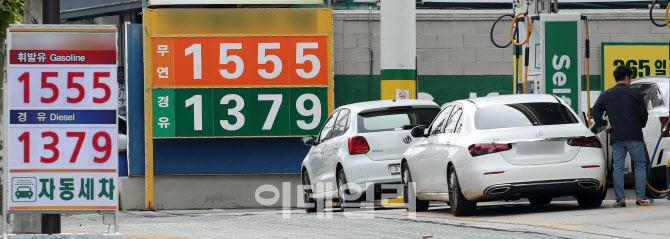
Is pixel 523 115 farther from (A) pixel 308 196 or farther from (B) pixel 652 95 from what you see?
(A) pixel 308 196

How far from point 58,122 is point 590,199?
22.3ft

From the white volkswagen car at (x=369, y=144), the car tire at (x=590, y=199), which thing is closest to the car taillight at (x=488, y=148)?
the car tire at (x=590, y=199)

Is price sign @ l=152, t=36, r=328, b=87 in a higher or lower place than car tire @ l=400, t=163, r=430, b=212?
higher

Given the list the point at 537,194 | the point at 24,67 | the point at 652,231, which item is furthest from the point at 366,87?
the point at 24,67

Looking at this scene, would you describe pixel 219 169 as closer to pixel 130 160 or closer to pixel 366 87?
pixel 130 160

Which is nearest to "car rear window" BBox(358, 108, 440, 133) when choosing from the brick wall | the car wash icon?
the brick wall

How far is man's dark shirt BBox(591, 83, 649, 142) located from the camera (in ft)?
46.0

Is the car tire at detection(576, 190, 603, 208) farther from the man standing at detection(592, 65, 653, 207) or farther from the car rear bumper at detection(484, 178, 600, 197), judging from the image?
the car rear bumper at detection(484, 178, 600, 197)

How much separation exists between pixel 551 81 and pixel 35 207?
8708 millimetres

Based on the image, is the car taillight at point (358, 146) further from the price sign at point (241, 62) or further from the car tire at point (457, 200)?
the price sign at point (241, 62)

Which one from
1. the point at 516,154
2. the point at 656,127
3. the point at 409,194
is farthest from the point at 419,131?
the point at 656,127

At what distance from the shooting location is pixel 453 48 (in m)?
21.8

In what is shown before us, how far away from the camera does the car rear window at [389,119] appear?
15.7 metres

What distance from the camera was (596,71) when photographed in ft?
72.2
